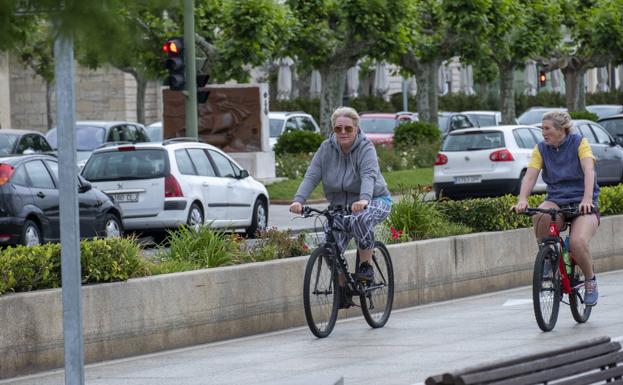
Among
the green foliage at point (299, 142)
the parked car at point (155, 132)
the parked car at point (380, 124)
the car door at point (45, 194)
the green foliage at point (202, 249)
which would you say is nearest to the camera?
the green foliage at point (202, 249)

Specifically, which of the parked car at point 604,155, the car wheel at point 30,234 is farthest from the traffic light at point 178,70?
the parked car at point 604,155

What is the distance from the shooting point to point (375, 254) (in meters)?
12.2

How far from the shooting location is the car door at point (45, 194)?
61.0ft

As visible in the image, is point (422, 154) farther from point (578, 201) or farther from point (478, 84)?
point (478, 84)

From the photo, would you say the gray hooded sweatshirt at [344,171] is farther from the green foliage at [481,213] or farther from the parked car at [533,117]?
the parked car at [533,117]

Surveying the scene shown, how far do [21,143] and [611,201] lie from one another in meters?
12.3

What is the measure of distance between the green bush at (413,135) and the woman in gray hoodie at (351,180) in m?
29.4

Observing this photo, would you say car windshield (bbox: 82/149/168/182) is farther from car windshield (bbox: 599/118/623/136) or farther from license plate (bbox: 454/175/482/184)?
car windshield (bbox: 599/118/623/136)

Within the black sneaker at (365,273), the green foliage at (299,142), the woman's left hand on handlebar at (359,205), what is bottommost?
the black sneaker at (365,273)

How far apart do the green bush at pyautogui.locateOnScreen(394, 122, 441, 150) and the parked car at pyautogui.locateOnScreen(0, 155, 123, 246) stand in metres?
21.8

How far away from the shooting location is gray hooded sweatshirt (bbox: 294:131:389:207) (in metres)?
11.5

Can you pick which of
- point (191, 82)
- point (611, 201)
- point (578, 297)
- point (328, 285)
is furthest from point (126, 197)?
point (578, 297)

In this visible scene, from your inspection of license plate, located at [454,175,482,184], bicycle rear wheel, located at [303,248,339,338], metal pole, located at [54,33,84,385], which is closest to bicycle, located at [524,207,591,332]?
bicycle rear wheel, located at [303,248,339,338]

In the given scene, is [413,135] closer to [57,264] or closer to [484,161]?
[484,161]
